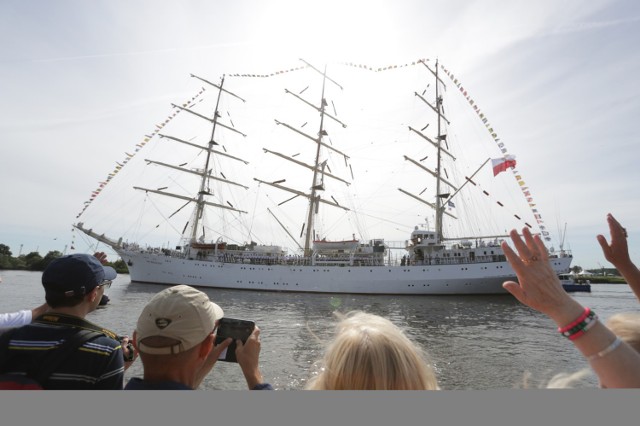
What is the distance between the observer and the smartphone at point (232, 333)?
2.03m

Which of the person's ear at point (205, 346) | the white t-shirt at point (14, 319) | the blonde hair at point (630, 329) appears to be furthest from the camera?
the white t-shirt at point (14, 319)

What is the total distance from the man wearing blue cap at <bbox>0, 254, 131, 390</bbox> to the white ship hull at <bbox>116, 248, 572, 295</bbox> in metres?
33.6

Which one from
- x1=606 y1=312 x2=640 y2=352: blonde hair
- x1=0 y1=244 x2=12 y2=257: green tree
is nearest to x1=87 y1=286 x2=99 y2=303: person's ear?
x1=606 y1=312 x2=640 y2=352: blonde hair

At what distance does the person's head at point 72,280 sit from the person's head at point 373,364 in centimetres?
169

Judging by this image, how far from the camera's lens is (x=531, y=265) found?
157cm

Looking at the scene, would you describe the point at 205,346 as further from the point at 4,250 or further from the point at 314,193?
the point at 4,250

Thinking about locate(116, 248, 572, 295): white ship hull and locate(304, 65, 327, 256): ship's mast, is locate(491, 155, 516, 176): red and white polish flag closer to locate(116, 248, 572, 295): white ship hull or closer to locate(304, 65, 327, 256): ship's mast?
locate(116, 248, 572, 295): white ship hull

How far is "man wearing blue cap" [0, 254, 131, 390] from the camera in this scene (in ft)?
5.64

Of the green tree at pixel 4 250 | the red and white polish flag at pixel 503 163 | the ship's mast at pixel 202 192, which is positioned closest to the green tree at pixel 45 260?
the green tree at pixel 4 250

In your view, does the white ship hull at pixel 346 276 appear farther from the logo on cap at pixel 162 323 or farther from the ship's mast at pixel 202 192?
the logo on cap at pixel 162 323

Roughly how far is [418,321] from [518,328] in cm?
435

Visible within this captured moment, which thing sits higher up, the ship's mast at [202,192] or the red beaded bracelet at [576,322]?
the ship's mast at [202,192]

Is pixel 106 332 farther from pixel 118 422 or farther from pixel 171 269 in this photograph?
pixel 171 269

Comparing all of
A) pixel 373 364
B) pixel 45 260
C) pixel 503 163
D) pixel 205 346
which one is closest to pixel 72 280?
pixel 205 346
